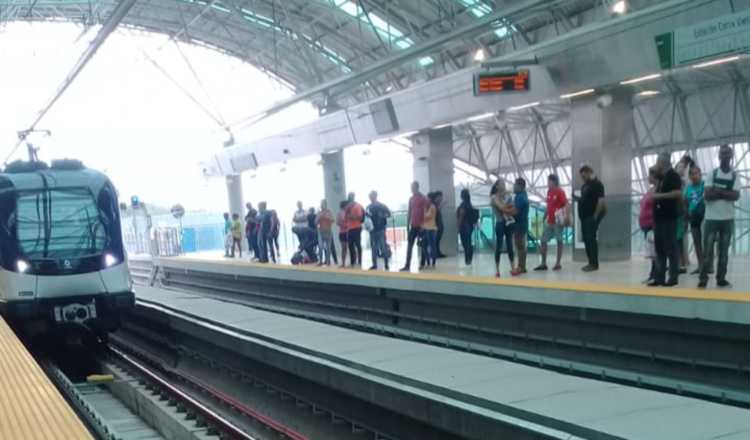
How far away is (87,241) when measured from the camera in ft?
36.3

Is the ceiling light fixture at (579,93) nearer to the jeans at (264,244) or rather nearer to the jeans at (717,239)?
the jeans at (717,239)

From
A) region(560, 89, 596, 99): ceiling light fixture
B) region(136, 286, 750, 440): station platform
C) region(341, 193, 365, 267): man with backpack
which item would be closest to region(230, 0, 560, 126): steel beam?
region(560, 89, 596, 99): ceiling light fixture

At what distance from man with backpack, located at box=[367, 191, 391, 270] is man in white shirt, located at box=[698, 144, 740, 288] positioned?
736 centimetres

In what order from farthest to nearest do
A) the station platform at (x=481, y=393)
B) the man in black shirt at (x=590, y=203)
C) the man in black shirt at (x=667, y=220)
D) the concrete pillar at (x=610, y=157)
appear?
1. the concrete pillar at (x=610, y=157)
2. the man in black shirt at (x=590, y=203)
3. the man in black shirt at (x=667, y=220)
4. the station platform at (x=481, y=393)

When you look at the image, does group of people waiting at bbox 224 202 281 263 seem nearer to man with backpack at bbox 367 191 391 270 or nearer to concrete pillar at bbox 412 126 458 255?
concrete pillar at bbox 412 126 458 255

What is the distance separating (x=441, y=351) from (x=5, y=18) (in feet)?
98.8

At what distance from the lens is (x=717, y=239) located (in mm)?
8000

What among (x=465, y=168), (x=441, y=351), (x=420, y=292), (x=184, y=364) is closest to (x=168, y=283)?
(x=184, y=364)

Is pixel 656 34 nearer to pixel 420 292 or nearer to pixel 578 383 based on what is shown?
pixel 420 292

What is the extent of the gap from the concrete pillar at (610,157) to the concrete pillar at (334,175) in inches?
456

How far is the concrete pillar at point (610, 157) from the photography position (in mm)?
12664

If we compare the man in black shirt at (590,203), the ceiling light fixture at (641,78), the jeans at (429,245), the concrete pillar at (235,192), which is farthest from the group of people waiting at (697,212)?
the concrete pillar at (235,192)

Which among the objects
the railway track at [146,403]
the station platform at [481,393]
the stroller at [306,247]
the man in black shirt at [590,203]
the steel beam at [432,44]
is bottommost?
the railway track at [146,403]

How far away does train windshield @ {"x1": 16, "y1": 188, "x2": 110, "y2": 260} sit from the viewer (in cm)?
1067
